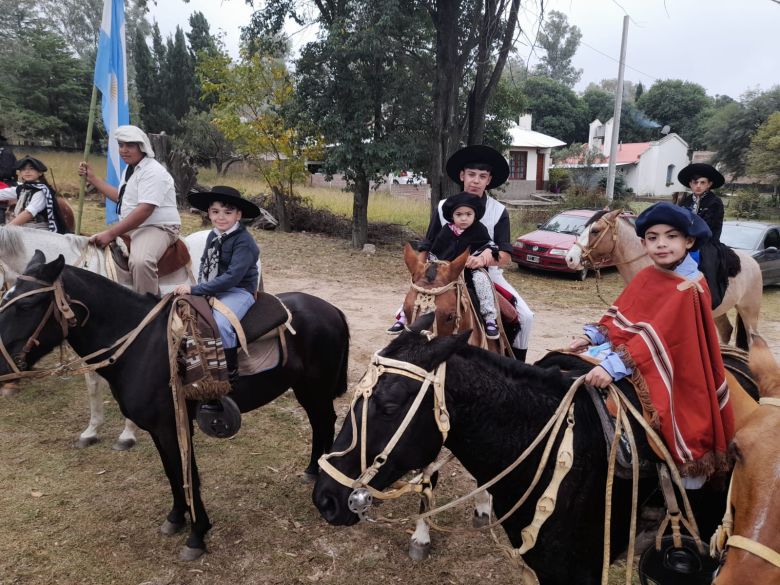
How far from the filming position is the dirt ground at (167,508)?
3.31m

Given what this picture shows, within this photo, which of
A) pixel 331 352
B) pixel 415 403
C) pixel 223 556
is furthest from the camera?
pixel 331 352

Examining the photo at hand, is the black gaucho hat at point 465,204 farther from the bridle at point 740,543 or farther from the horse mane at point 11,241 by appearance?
the horse mane at point 11,241

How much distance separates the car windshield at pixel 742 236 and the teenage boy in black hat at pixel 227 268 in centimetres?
1206

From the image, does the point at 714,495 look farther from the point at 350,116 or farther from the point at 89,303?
the point at 350,116

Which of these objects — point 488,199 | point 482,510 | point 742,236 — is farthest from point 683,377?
point 742,236

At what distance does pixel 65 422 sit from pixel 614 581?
5.26 meters

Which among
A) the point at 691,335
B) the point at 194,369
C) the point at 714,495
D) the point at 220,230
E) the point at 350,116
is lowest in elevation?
the point at 714,495

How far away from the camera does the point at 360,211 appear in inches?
586

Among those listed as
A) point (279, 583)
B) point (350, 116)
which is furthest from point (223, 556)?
point (350, 116)

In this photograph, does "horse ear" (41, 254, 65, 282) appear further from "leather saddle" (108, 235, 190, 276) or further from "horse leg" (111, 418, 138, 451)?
"horse leg" (111, 418, 138, 451)

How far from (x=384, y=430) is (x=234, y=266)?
6.58 ft

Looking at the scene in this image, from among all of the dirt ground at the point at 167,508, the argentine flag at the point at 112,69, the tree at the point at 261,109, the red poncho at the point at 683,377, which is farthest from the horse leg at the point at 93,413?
the tree at the point at 261,109

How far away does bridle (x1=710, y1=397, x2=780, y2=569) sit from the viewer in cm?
159

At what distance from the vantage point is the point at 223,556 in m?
3.46
